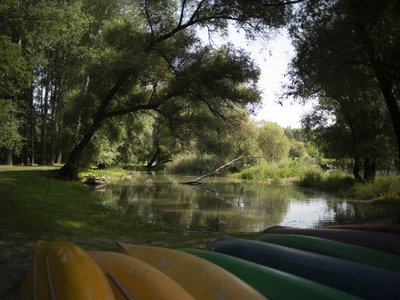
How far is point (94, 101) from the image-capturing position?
18.6m

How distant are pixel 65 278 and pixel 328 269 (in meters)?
2.08

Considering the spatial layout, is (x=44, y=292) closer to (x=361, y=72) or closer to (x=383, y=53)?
(x=383, y=53)

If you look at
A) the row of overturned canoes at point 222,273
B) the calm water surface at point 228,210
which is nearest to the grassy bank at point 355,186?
the calm water surface at point 228,210

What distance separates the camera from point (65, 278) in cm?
285

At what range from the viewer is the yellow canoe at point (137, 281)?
2.57 meters

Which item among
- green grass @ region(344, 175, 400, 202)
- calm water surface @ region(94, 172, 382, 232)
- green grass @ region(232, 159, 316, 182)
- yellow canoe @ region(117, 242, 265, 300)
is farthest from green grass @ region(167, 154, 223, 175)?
yellow canoe @ region(117, 242, 265, 300)

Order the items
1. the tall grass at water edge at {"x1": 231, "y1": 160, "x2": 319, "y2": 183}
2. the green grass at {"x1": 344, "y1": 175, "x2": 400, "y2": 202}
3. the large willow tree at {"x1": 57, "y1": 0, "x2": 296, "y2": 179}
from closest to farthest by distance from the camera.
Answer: the large willow tree at {"x1": 57, "y1": 0, "x2": 296, "y2": 179}
the green grass at {"x1": 344, "y1": 175, "x2": 400, "y2": 202}
the tall grass at water edge at {"x1": 231, "y1": 160, "x2": 319, "y2": 183}

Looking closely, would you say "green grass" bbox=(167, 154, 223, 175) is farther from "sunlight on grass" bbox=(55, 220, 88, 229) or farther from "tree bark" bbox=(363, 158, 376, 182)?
"sunlight on grass" bbox=(55, 220, 88, 229)

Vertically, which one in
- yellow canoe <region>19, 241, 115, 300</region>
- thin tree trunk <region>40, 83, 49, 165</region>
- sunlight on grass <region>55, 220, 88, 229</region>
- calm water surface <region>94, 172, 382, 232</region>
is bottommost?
calm water surface <region>94, 172, 382, 232</region>

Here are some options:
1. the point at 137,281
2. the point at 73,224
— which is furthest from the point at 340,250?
the point at 73,224

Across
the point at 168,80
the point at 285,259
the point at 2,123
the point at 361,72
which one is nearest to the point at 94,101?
the point at 168,80

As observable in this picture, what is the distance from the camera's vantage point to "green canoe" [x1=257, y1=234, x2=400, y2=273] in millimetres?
3605

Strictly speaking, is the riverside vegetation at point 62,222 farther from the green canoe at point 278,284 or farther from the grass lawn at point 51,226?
the green canoe at point 278,284

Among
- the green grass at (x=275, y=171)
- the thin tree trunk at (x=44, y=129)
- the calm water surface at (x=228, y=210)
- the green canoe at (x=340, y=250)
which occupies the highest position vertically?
the thin tree trunk at (x=44, y=129)
